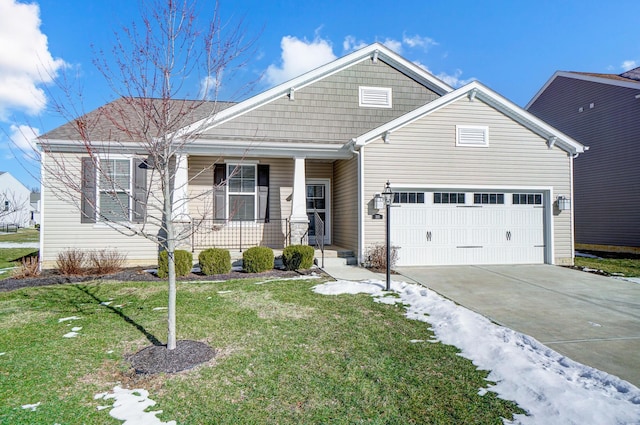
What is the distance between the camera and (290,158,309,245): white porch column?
1008cm

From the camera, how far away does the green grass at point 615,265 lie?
9.57 meters

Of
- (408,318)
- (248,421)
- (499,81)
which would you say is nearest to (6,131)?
(248,421)

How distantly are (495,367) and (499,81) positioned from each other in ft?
70.1

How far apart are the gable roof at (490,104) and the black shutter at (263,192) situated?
300 cm

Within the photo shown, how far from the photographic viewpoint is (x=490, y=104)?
10.3 metres

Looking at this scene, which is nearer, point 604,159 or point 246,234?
point 246,234

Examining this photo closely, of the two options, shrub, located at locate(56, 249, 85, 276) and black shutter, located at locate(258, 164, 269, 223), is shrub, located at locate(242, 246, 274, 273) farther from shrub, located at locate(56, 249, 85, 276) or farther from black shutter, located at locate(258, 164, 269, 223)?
shrub, located at locate(56, 249, 85, 276)

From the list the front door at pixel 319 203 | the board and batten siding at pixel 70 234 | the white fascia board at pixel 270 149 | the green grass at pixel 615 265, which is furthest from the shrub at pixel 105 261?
the green grass at pixel 615 265

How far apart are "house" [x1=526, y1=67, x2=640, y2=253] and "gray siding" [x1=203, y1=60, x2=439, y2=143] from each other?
7.90 m

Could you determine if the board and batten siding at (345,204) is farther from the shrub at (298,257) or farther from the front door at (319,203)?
the shrub at (298,257)

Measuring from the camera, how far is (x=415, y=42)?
14.2 m

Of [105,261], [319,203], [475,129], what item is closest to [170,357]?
[105,261]

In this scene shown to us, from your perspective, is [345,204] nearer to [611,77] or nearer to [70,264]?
[70,264]

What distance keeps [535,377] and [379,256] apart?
6040 millimetres
